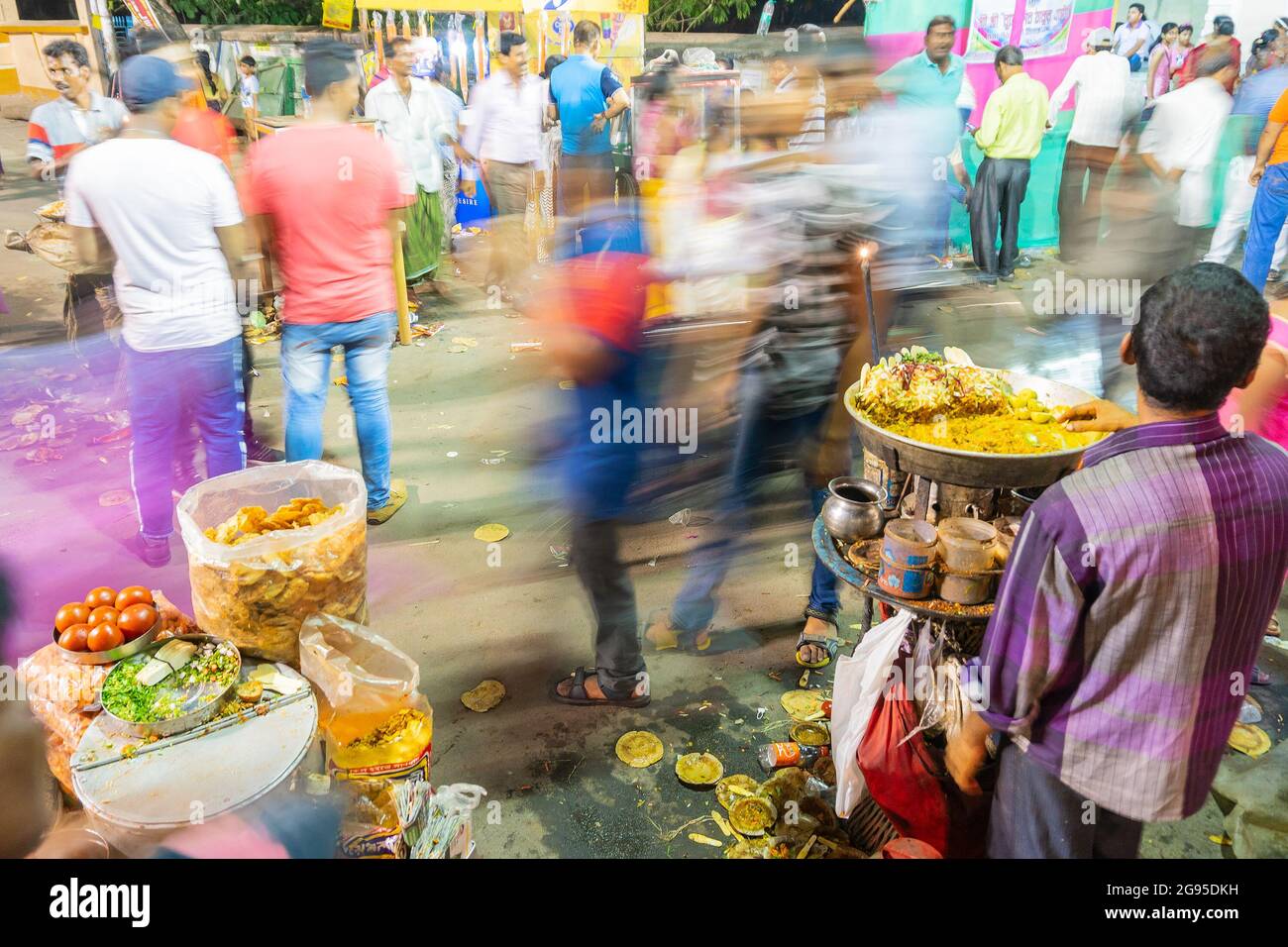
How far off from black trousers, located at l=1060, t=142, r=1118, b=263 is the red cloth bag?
731cm

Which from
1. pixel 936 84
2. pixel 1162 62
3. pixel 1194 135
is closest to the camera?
pixel 1194 135

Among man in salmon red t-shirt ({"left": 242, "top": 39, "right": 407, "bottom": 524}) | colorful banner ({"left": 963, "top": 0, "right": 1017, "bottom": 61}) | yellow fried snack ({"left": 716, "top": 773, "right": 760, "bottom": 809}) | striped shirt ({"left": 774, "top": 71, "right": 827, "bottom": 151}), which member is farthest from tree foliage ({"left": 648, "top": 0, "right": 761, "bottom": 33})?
yellow fried snack ({"left": 716, "top": 773, "right": 760, "bottom": 809})

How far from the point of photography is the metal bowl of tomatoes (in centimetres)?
232

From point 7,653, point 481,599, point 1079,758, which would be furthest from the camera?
point 481,599

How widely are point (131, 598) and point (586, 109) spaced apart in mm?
6748

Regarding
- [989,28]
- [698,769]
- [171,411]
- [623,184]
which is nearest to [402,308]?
[171,411]

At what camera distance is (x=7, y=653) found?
90.4 inches

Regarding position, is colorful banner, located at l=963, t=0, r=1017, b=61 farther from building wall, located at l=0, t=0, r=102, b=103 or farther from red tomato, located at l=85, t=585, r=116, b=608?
building wall, located at l=0, t=0, r=102, b=103

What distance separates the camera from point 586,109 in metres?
7.97

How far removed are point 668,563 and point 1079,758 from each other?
269 centimetres

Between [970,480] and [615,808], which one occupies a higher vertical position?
[970,480]

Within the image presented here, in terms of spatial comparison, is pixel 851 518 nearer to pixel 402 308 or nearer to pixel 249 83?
pixel 402 308

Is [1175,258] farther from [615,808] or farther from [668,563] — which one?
[615,808]
